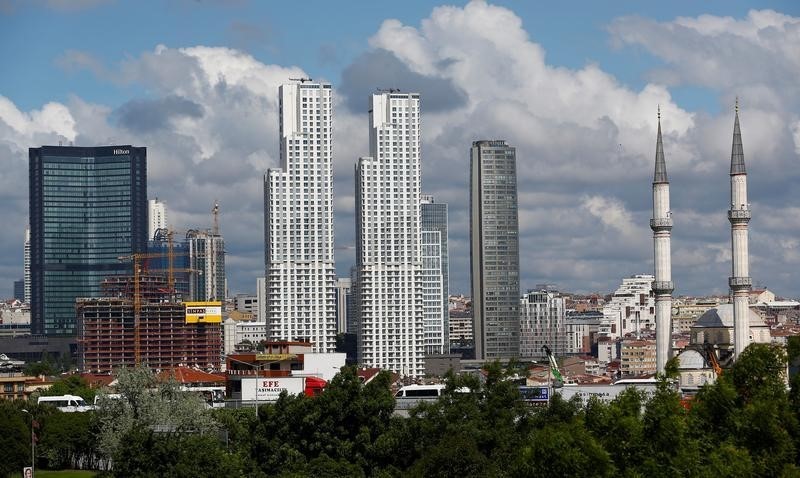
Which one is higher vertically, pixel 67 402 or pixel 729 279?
pixel 729 279

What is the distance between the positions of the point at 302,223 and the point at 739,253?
9316 cm

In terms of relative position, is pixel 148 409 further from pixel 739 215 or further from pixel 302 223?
pixel 302 223

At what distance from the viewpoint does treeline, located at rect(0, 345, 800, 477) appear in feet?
144

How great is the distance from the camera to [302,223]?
7741 inches

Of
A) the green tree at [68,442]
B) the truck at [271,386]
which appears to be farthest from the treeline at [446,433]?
the truck at [271,386]

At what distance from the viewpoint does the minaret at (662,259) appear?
369 ft

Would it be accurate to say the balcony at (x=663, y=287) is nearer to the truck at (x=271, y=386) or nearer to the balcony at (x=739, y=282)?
the balcony at (x=739, y=282)

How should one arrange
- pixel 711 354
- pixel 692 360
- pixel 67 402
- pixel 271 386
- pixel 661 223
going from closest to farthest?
pixel 271 386, pixel 661 223, pixel 692 360, pixel 711 354, pixel 67 402

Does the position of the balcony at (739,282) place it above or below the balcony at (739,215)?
below

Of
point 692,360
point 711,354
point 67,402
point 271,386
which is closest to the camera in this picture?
point 271,386

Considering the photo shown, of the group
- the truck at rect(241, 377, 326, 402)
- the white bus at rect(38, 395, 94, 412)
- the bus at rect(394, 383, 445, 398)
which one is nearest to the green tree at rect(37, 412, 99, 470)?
the truck at rect(241, 377, 326, 402)

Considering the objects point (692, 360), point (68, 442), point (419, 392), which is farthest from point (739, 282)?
point (68, 442)

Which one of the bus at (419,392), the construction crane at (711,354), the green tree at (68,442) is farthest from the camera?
the construction crane at (711,354)

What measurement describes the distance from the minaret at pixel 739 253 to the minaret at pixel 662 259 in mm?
4888
